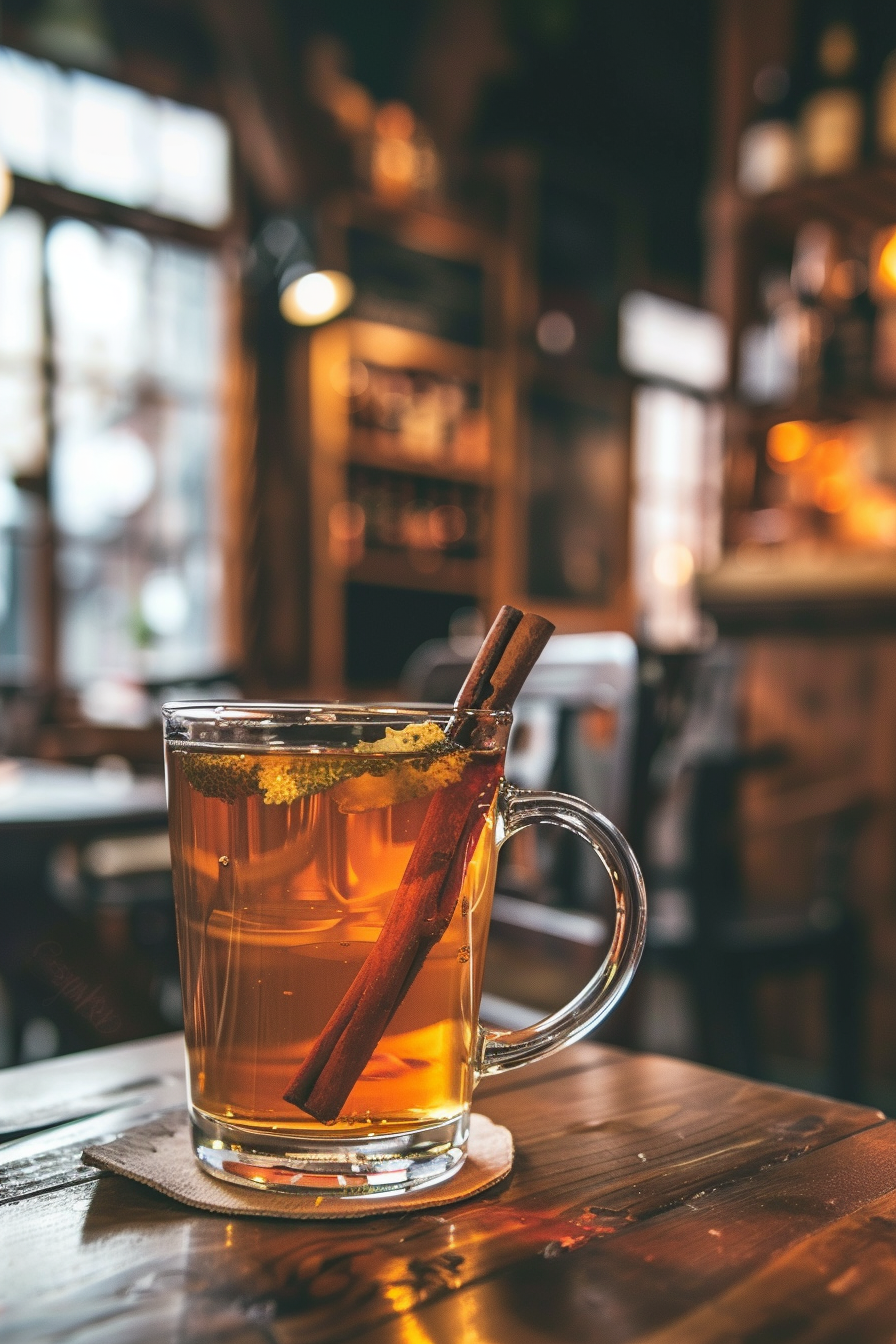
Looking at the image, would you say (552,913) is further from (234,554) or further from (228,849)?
(234,554)

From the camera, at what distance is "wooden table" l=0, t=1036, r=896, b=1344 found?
14.1 inches

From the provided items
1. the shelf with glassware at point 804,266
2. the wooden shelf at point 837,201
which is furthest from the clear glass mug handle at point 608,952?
the wooden shelf at point 837,201

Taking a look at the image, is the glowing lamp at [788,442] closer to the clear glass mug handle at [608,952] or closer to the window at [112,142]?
the window at [112,142]

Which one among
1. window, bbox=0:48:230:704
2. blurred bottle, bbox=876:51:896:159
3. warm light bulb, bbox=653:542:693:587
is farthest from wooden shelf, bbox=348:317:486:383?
blurred bottle, bbox=876:51:896:159

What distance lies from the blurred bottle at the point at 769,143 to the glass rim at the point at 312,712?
3.22m

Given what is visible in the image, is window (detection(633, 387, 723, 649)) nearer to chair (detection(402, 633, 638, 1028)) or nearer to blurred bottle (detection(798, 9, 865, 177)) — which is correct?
blurred bottle (detection(798, 9, 865, 177))

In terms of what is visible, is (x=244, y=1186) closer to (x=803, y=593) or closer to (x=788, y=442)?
(x=803, y=593)

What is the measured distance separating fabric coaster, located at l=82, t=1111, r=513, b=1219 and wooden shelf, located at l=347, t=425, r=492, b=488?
4.90 metres

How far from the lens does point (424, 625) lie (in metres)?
5.67


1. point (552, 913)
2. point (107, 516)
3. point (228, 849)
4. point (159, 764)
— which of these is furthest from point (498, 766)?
point (107, 516)

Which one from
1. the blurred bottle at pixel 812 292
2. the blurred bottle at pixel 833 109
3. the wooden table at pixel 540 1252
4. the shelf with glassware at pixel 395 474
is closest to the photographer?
the wooden table at pixel 540 1252

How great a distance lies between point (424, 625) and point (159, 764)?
3.12 m

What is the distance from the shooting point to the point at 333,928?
0.46m

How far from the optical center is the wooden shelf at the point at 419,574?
541cm
